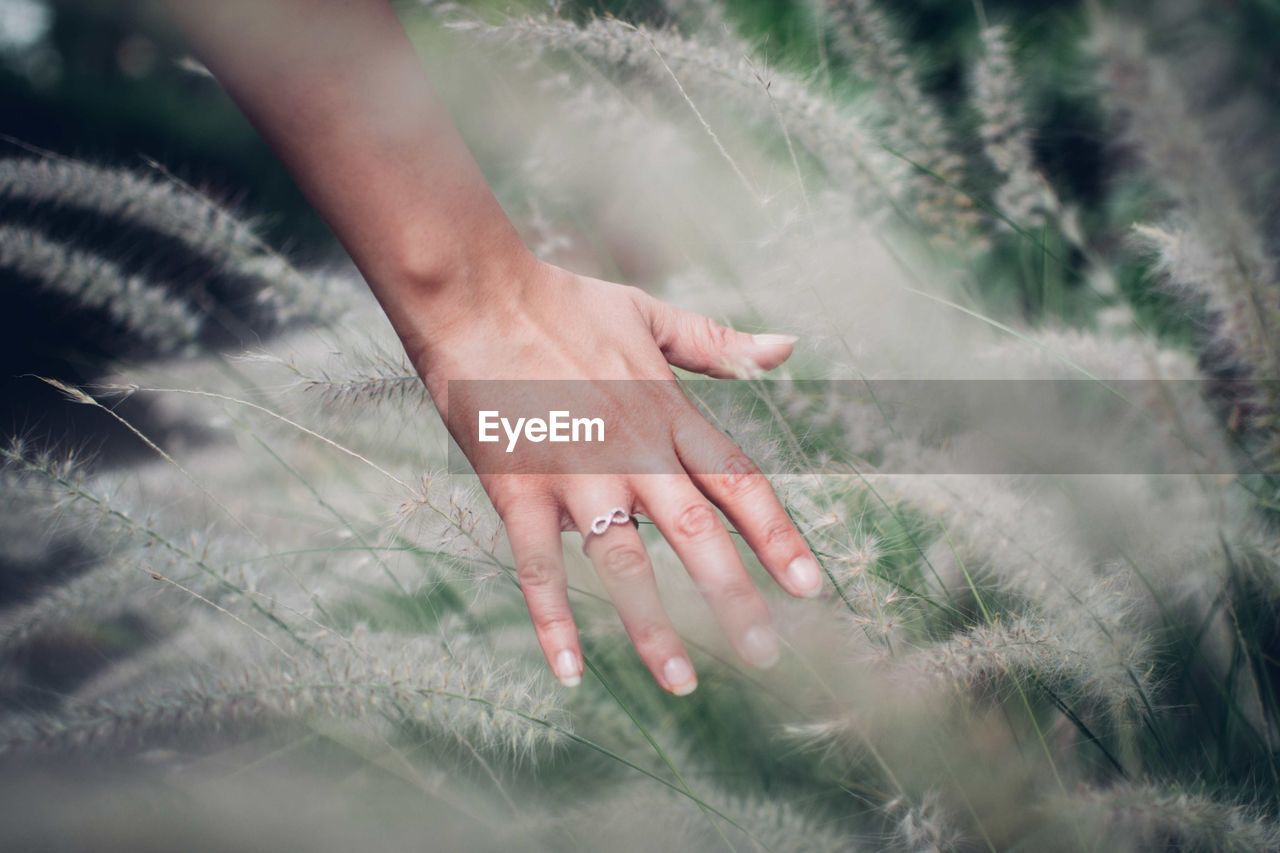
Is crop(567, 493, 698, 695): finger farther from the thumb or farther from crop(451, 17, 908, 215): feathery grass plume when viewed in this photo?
crop(451, 17, 908, 215): feathery grass plume

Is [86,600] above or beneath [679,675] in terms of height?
beneath

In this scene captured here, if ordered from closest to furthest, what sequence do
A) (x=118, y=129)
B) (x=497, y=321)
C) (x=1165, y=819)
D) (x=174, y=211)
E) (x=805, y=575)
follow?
(x=1165, y=819) < (x=805, y=575) < (x=497, y=321) < (x=174, y=211) < (x=118, y=129)

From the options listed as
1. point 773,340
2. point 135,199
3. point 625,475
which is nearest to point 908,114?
point 773,340

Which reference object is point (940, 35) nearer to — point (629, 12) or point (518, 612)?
point (629, 12)

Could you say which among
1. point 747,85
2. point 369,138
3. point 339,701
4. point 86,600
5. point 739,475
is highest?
point 747,85

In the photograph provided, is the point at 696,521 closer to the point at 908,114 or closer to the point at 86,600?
the point at 908,114

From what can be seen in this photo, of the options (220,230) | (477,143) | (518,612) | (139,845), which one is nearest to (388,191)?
(220,230)

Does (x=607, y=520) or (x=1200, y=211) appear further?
(x=607, y=520)
